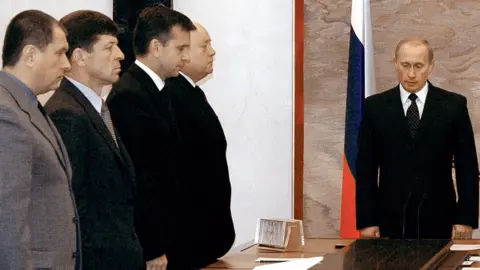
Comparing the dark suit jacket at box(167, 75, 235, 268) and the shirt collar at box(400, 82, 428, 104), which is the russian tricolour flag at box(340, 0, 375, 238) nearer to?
the shirt collar at box(400, 82, 428, 104)

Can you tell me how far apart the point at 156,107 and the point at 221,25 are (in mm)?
2794

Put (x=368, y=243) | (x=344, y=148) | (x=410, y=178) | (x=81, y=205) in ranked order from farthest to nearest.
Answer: (x=344, y=148), (x=410, y=178), (x=368, y=243), (x=81, y=205)

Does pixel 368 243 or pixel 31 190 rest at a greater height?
pixel 31 190

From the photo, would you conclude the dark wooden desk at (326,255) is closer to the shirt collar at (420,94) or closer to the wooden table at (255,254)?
the wooden table at (255,254)

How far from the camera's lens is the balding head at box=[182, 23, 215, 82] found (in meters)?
4.58

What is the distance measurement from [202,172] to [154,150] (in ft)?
1.32

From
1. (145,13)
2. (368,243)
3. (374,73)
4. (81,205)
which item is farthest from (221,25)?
(81,205)

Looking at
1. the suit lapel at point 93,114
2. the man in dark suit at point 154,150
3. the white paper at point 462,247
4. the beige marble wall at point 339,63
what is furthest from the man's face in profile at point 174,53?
the beige marble wall at point 339,63

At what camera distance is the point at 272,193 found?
6.66m

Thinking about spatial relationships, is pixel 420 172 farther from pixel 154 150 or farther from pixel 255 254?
pixel 154 150

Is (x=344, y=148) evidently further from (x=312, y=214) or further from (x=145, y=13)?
(x=145, y=13)

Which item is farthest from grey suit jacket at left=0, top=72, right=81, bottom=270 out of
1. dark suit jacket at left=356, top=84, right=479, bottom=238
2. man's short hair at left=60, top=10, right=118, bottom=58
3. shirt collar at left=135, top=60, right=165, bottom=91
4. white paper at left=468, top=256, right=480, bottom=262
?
dark suit jacket at left=356, top=84, right=479, bottom=238

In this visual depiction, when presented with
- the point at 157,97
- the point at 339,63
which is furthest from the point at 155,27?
the point at 339,63

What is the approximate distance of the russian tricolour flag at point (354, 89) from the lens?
237 inches
